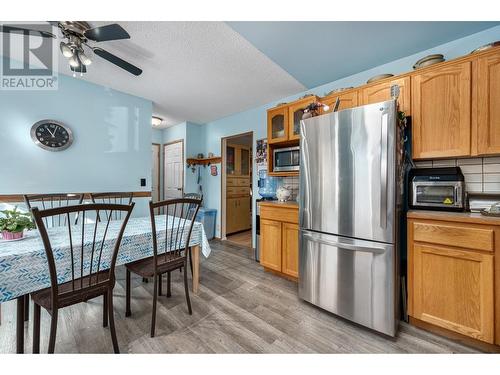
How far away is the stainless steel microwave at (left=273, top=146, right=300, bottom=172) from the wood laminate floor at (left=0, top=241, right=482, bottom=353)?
148 cm

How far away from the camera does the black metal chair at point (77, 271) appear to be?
1.06 meters

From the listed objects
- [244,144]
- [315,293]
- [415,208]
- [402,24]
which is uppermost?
[402,24]

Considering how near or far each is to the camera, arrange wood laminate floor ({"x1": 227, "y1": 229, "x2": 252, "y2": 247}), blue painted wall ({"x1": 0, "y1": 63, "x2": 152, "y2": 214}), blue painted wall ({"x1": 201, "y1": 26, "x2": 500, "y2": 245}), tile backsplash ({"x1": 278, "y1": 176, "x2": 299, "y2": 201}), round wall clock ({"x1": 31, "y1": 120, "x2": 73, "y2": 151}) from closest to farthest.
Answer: blue painted wall ({"x1": 201, "y1": 26, "x2": 500, "y2": 245})
blue painted wall ({"x1": 0, "y1": 63, "x2": 152, "y2": 214})
round wall clock ({"x1": 31, "y1": 120, "x2": 73, "y2": 151})
tile backsplash ({"x1": 278, "y1": 176, "x2": 299, "y2": 201})
wood laminate floor ({"x1": 227, "y1": 229, "x2": 252, "y2": 247})

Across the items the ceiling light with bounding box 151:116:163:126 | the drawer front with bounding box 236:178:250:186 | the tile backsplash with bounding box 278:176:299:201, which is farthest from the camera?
the drawer front with bounding box 236:178:250:186

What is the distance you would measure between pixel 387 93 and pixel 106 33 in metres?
2.41

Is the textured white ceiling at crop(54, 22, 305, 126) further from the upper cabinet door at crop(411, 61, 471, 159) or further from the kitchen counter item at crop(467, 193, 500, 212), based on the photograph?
the kitchen counter item at crop(467, 193, 500, 212)

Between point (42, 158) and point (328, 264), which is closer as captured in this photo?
point (328, 264)

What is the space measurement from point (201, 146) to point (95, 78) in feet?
7.26

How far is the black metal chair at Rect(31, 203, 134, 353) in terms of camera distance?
106 centimetres

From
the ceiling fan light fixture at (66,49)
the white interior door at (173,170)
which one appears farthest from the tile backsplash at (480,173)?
the white interior door at (173,170)

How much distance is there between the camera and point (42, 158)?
2.43 meters

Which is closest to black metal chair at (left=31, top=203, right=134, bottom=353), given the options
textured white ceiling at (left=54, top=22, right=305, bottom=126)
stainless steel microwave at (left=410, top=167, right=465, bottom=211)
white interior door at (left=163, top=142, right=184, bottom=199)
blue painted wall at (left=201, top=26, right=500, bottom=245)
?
textured white ceiling at (left=54, top=22, right=305, bottom=126)
